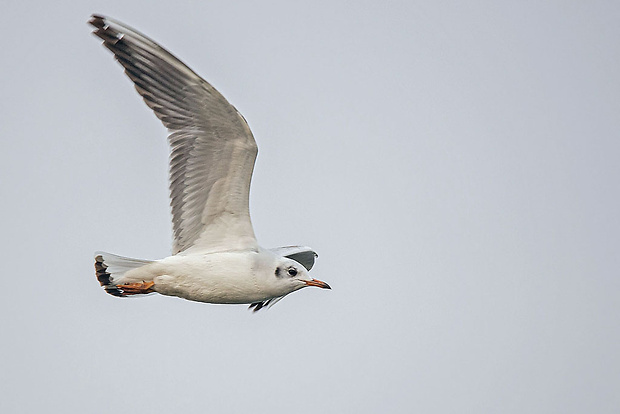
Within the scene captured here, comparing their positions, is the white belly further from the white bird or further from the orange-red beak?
the orange-red beak

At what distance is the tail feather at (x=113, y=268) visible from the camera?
1548 cm

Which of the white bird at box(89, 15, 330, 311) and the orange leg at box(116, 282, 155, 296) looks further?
the orange leg at box(116, 282, 155, 296)

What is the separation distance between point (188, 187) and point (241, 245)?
2.23 feet

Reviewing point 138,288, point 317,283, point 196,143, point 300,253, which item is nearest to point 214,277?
point 138,288


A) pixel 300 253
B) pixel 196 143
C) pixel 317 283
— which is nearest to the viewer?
pixel 196 143

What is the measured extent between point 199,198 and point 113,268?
0.95 m

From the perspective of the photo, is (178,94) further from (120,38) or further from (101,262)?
(101,262)

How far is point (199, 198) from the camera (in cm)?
1556

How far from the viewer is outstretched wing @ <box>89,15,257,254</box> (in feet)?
49.7

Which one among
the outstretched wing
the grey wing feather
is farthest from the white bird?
the grey wing feather

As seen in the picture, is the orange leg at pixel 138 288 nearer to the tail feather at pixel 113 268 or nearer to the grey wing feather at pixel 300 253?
the tail feather at pixel 113 268

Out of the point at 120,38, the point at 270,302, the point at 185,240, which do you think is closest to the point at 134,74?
the point at 120,38

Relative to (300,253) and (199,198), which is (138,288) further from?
(300,253)

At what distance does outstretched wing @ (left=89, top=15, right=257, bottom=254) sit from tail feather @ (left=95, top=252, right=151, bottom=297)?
55 centimetres
